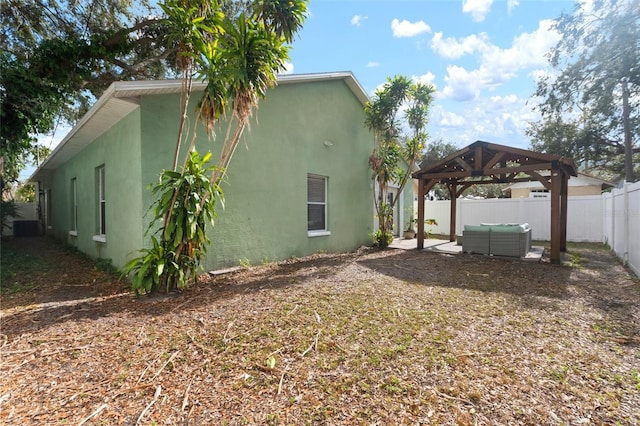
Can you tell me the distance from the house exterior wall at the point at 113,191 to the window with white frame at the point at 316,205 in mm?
4440

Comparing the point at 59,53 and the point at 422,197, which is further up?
the point at 59,53

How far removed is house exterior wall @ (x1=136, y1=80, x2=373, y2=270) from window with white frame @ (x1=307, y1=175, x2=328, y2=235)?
0.18 m

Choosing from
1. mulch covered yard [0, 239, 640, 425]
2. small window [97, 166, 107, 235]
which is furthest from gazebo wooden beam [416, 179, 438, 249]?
small window [97, 166, 107, 235]

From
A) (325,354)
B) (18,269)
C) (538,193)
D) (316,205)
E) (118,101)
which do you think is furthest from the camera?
(538,193)

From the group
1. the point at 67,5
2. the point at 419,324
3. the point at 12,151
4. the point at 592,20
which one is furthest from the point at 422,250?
the point at 592,20

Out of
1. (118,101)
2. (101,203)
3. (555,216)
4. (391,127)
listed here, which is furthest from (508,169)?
(101,203)

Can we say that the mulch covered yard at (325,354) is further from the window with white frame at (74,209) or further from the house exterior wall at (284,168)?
the window with white frame at (74,209)

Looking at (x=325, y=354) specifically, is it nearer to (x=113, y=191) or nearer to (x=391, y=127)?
(x=113, y=191)

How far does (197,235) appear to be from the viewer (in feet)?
17.3

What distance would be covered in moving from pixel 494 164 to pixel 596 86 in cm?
1259

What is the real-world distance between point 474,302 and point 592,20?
17679 millimetres

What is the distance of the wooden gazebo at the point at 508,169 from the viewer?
25.1ft

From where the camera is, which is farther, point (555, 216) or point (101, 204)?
point (101, 204)

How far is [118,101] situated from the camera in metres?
5.59
